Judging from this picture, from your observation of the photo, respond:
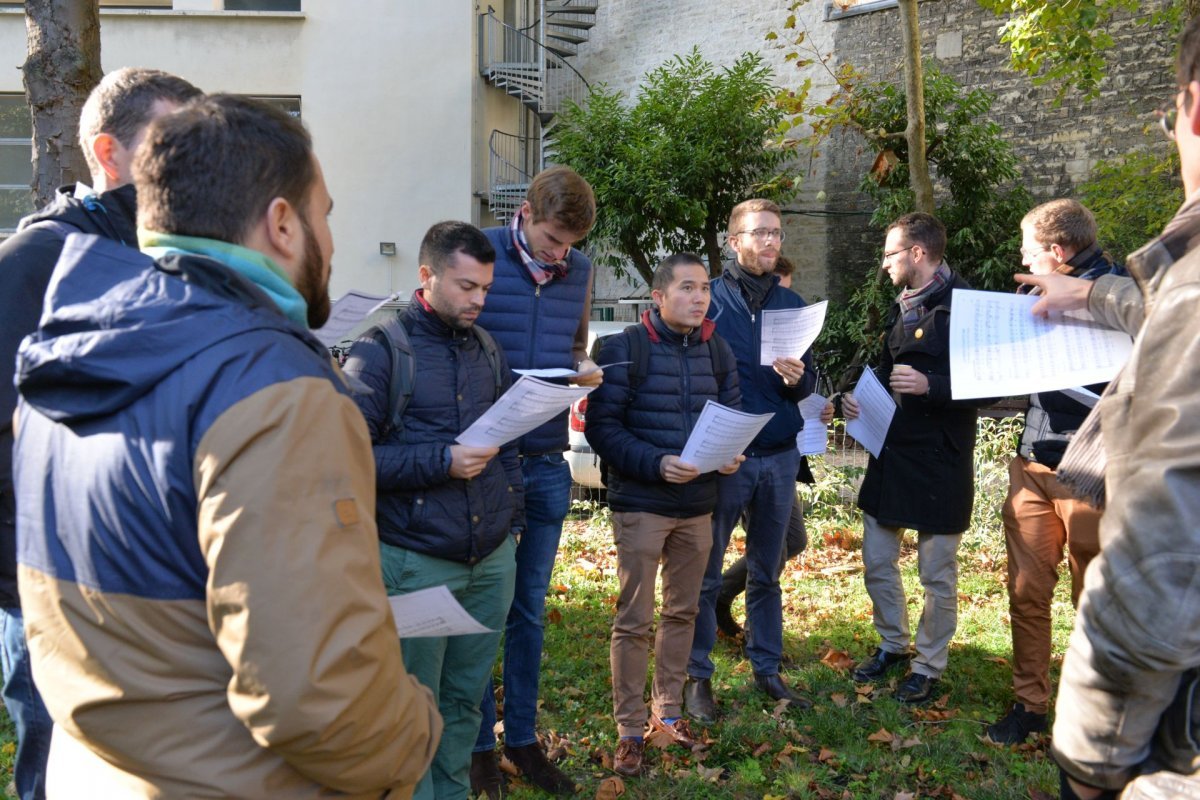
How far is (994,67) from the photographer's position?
1556 cm

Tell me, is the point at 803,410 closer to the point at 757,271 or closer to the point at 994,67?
the point at 757,271

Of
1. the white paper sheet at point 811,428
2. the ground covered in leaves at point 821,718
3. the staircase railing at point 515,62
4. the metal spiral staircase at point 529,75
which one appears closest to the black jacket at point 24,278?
the ground covered in leaves at point 821,718

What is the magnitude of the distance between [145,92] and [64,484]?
4.67ft

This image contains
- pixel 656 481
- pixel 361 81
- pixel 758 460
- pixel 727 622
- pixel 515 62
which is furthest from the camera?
pixel 515 62

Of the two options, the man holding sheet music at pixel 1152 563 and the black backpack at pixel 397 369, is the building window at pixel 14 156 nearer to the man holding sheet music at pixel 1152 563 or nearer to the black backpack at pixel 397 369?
the black backpack at pixel 397 369

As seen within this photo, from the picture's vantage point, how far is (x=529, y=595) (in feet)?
13.5

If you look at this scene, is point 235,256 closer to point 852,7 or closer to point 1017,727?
point 1017,727

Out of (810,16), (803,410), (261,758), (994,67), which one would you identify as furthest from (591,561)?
(810,16)

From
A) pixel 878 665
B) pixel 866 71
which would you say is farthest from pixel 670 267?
pixel 866 71

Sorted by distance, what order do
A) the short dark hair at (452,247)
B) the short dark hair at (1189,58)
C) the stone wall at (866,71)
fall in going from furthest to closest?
1. the stone wall at (866,71)
2. the short dark hair at (452,247)
3. the short dark hair at (1189,58)

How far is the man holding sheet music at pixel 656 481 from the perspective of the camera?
13.8 ft

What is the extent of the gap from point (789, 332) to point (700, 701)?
1853 mm

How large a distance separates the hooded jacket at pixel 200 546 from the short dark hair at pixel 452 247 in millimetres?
1823

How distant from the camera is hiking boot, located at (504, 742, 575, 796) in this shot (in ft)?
13.2
